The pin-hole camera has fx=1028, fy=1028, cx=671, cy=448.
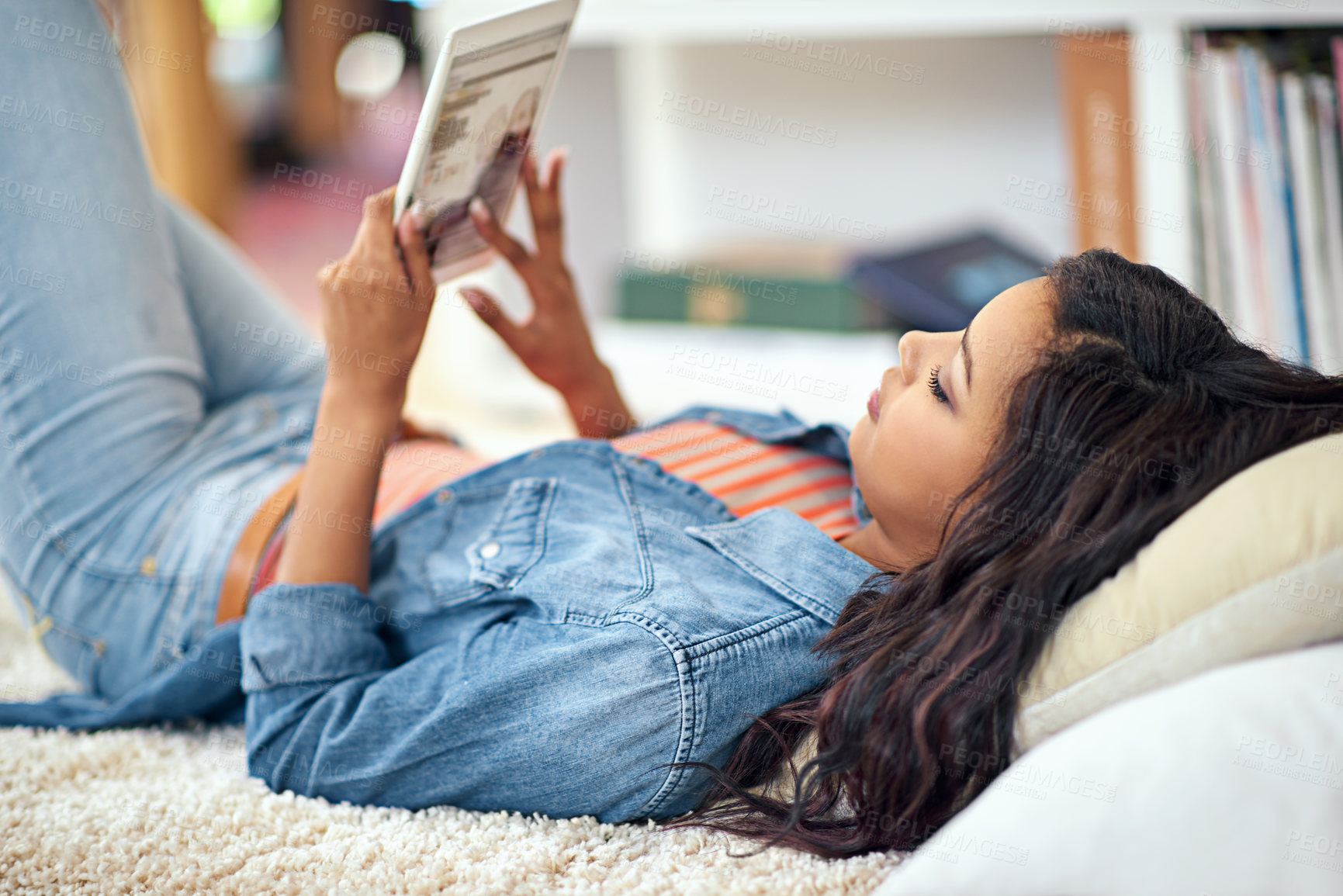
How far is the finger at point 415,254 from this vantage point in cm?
81

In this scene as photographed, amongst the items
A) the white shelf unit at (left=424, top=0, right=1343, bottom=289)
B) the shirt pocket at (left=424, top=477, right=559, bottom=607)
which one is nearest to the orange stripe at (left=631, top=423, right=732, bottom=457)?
the shirt pocket at (left=424, top=477, right=559, bottom=607)

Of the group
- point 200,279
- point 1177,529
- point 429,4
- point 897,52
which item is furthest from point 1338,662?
point 429,4

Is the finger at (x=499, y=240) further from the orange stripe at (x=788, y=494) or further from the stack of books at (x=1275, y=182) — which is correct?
the stack of books at (x=1275, y=182)

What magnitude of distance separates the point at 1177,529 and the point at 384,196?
60 cm

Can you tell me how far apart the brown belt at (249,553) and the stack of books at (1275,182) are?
1.19m

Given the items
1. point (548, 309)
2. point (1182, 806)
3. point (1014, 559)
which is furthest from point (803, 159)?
point (1182, 806)

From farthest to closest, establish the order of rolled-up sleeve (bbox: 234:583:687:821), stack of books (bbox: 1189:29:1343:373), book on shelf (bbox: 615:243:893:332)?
book on shelf (bbox: 615:243:893:332) → stack of books (bbox: 1189:29:1343:373) → rolled-up sleeve (bbox: 234:583:687:821)

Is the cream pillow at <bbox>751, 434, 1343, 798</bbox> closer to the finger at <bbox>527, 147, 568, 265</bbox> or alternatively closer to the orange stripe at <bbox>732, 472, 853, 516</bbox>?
the orange stripe at <bbox>732, 472, 853, 516</bbox>

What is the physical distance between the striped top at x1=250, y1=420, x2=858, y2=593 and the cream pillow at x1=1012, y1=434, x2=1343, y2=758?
259mm

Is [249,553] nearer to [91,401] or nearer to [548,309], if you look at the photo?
[91,401]

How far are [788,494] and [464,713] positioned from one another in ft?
1.14

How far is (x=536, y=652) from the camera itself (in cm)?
68

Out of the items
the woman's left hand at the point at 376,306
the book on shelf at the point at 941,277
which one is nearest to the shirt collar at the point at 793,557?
the woman's left hand at the point at 376,306

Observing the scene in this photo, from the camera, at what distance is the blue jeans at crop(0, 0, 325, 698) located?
0.92 metres
